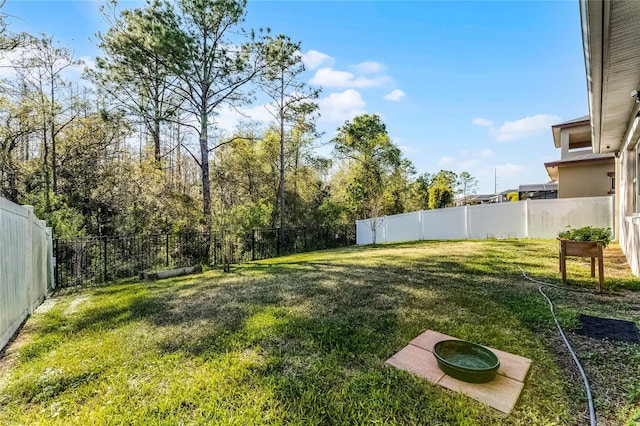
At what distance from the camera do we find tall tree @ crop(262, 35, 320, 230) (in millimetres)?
10980

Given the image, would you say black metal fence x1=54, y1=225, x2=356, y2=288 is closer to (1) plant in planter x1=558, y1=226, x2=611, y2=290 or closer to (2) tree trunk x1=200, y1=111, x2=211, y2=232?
(2) tree trunk x1=200, y1=111, x2=211, y2=232

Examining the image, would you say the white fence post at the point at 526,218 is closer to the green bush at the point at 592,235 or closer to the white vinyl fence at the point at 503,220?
the white vinyl fence at the point at 503,220

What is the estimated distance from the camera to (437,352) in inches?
86.7

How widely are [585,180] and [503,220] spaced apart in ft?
11.6

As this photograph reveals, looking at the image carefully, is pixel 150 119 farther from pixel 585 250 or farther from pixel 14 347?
pixel 585 250

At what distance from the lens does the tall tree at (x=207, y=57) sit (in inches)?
354

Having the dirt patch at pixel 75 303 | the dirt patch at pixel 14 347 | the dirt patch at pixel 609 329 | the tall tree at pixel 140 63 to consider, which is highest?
the tall tree at pixel 140 63

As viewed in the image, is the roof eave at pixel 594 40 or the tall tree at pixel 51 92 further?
the tall tree at pixel 51 92

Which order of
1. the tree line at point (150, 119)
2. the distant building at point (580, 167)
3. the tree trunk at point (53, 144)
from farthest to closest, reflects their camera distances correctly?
the distant building at point (580, 167), the tree trunk at point (53, 144), the tree line at point (150, 119)

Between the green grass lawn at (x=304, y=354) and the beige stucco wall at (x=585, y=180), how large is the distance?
766 centimetres

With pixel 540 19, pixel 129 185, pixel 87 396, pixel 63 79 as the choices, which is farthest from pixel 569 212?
pixel 63 79

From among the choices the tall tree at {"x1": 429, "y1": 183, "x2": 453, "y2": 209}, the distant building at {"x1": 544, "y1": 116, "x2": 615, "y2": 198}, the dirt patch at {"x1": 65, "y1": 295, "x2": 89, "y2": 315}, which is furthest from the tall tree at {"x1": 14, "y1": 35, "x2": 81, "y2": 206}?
the tall tree at {"x1": 429, "y1": 183, "x2": 453, "y2": 209}

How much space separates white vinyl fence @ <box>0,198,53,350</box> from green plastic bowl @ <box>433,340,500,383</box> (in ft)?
13.1

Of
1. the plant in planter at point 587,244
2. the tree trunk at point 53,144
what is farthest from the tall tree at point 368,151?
the plant in planter at point 587,244
